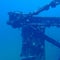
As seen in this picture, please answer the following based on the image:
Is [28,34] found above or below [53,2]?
below

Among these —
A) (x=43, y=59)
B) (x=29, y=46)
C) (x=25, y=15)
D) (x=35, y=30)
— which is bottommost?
(x=43, y=59)

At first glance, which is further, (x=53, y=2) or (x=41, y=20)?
(x=41, y=20)

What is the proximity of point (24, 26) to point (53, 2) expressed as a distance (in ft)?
2.85

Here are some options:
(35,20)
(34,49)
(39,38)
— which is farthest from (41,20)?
(34,49)

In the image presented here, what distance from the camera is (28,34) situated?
14.4 ft

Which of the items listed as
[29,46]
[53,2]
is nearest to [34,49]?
[29,46]

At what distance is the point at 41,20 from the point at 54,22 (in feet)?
1.13

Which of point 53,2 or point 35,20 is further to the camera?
point 35,20

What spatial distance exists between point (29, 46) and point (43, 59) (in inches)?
18.1

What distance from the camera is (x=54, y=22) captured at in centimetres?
460

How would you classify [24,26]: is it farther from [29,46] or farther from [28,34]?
[29,46]

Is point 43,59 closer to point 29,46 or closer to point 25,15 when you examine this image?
point 29,46

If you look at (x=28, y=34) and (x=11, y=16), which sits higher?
(x=11, y=16)

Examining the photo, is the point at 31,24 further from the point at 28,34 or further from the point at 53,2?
the point at 53,2
